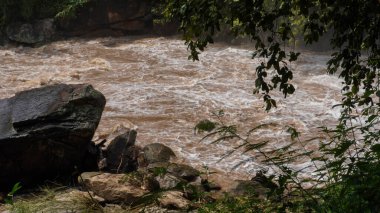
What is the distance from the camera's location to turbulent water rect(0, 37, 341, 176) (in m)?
8.72

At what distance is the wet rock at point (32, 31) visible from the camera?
17531mm

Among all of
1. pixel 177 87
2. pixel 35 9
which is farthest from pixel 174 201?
pixel 35 9

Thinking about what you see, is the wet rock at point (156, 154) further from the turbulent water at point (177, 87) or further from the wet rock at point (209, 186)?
the wet rock at point (209, 186)

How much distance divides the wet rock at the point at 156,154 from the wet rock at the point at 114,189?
122cm

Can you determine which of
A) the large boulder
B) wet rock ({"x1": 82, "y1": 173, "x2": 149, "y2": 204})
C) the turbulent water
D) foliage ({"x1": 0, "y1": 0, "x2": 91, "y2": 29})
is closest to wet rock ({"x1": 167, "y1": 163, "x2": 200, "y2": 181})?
wet rock ({"x1": 82, "y1": 173, "x2": 149, "y2": 204})

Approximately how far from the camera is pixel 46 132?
6180 mm

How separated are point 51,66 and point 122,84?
131 inches

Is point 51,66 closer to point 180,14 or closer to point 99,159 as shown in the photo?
point 99,159

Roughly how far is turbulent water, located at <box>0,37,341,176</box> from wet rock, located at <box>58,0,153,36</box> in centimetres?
87

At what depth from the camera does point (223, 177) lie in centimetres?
698

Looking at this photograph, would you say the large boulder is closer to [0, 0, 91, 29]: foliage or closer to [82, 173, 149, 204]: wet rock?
[82, 173, 149, 204]: wet rock

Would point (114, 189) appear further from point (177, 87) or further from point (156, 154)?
point (177, 87)

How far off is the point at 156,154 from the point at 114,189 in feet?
5.71

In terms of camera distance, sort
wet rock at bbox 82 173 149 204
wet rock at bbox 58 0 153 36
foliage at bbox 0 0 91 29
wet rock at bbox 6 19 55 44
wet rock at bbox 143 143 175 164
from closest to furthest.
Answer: wet rock at bbox 82 173 149 204, wet rock at bbox 143 143 175 164, wet rock at bbox 6 19 55 44, foliage at bbox 0 0 91 29, wet rock at bbox 58 0 153 36
